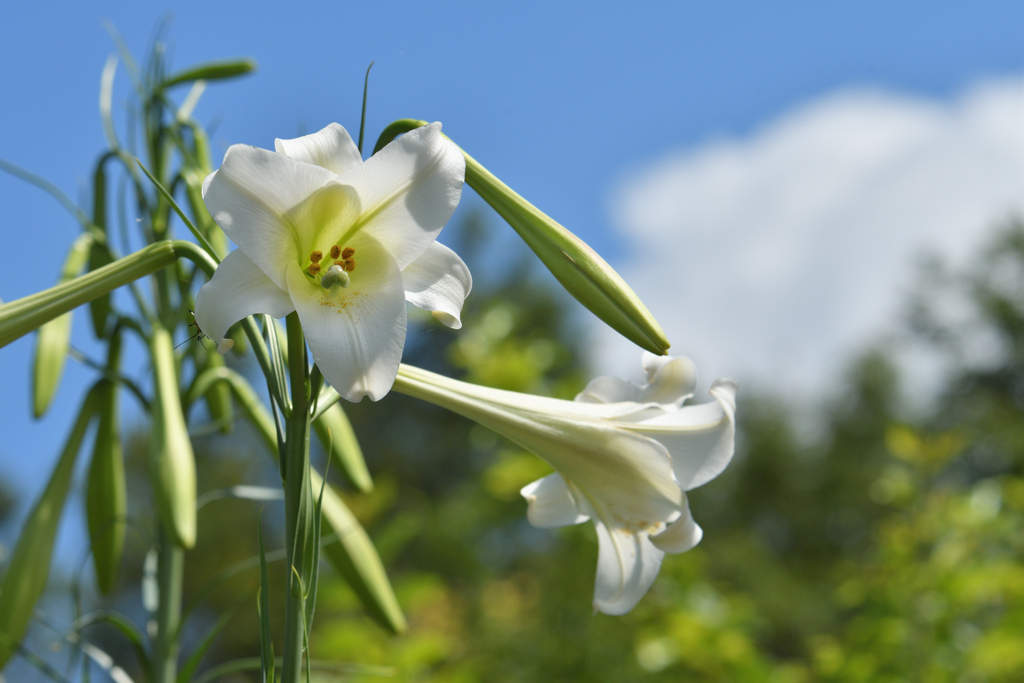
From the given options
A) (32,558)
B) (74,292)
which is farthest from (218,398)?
(74,292)

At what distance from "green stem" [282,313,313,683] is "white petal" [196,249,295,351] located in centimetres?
6

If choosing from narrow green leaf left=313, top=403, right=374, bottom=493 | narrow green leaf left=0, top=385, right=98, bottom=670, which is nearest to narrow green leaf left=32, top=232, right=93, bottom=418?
narrow green leaf left=0, top=385, right=98, bottom=670

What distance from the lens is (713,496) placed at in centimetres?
1070

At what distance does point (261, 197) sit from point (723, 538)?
1037 centimetres

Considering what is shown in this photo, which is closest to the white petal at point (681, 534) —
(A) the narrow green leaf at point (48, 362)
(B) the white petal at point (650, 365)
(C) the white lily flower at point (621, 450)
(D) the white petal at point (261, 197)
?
(C) the white lily flower at point (621, 450)

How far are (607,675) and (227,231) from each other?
178 cm

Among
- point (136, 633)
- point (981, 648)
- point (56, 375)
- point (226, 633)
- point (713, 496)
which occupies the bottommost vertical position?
point (713, 496)

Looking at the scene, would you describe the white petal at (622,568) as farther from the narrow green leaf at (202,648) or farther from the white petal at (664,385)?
the narrow green leaf at (202,648)

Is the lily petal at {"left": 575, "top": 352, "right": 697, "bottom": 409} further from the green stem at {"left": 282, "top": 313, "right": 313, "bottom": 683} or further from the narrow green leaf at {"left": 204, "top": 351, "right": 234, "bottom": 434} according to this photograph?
the narrow green leaf at {"left": 204, "top": 351, "right": 234, "bottom": 434}

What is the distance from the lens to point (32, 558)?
70cm

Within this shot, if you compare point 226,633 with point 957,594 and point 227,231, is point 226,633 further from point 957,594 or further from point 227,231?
point 227,231

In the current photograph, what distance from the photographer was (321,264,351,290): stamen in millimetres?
489

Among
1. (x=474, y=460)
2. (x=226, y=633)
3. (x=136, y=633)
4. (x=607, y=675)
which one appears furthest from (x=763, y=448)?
(x=136, y=633)

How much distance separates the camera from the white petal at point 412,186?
48cm
